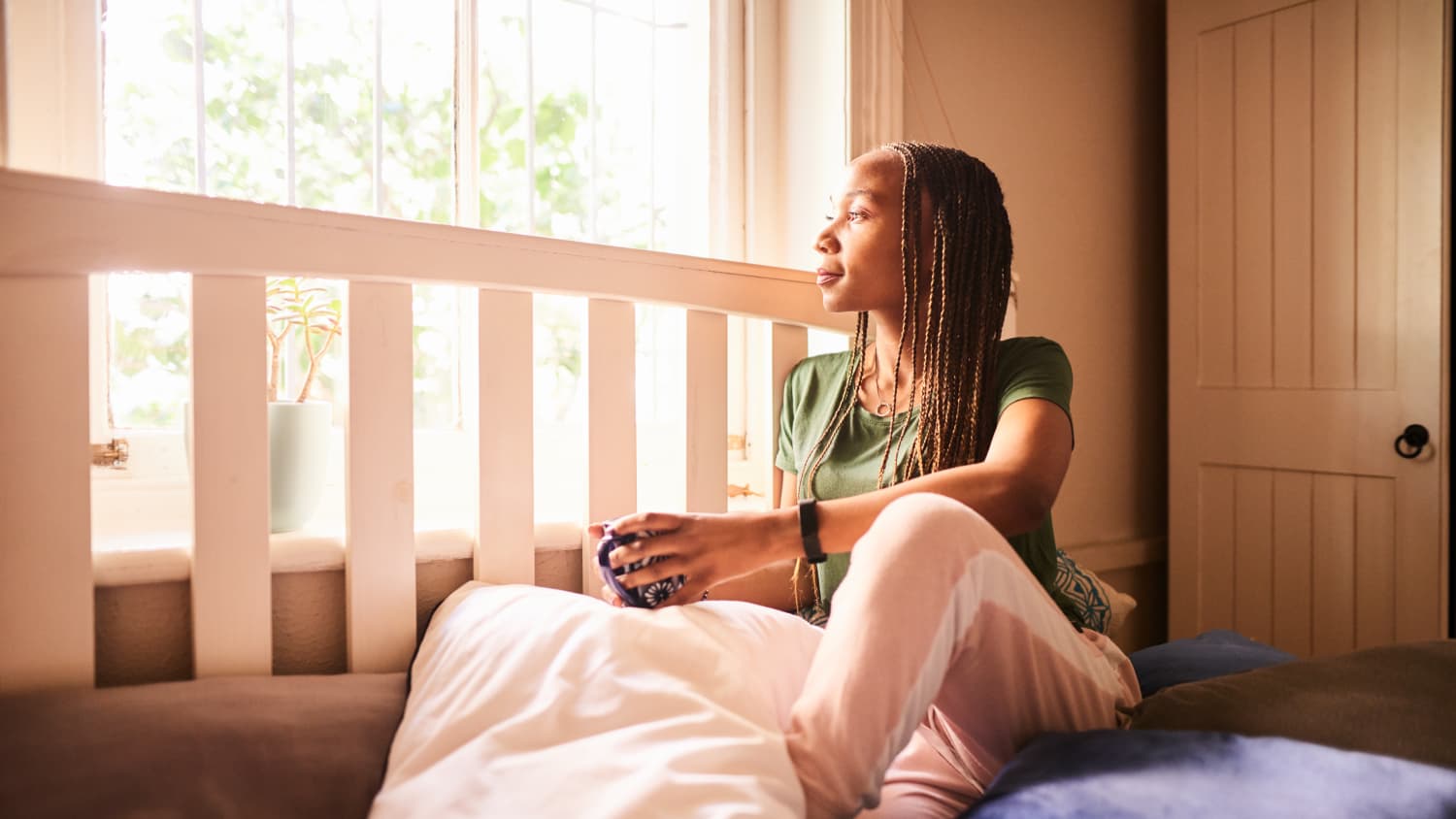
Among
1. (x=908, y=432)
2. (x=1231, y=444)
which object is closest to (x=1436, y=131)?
(x=1231, y=444)

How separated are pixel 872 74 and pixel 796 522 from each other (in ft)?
3.05

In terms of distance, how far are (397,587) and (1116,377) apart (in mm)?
1709

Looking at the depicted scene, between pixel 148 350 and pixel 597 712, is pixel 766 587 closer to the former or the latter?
pixel 597 712

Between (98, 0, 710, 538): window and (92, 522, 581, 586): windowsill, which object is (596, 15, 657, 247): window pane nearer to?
(98, 0, 710, 538): window

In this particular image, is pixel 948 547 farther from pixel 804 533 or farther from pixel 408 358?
pixel 408 358

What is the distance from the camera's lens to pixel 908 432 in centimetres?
107

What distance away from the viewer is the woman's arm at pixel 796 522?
0.86 meters

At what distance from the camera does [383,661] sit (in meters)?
0.96

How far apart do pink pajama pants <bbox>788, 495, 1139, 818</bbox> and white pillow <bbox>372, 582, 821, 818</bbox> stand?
0.05 metres

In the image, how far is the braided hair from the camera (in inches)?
40.5

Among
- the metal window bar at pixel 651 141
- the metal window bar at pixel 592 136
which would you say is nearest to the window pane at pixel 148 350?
the metal window bar at pixel 592 136

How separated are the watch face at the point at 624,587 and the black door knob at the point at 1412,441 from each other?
158 cm

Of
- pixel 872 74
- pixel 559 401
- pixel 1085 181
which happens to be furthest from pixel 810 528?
pixel 1085 181

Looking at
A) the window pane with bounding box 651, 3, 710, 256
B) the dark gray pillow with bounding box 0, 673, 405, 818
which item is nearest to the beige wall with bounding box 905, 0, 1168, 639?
the window pane with bounding box 651, 3, 710, 256
